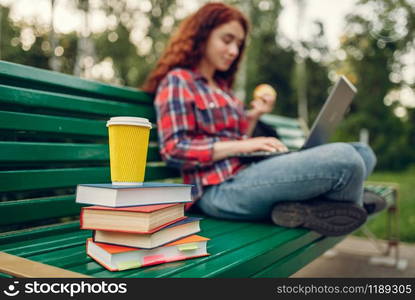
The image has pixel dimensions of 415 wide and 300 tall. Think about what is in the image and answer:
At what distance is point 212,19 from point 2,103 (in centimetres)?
124

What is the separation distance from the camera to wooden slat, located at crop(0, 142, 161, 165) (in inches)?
57.8

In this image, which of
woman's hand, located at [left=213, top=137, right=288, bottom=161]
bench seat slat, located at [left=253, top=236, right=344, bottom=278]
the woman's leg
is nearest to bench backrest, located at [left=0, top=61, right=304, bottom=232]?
woman's hand, located at [left=213, top=137, right=288, bottom=161]

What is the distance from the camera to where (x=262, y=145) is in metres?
1.92

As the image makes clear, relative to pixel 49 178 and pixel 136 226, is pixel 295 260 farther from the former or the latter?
pixel 49 178

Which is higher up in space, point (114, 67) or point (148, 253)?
point (114, 67)

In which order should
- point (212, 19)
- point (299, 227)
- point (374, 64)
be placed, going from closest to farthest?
point (299, 227)
point (212, 19)
point (374, 64)

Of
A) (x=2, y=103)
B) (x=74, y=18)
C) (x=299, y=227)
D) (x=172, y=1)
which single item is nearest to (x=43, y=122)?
(x=2, y=103)

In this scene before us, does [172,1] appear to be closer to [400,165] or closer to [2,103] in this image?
[400,165]

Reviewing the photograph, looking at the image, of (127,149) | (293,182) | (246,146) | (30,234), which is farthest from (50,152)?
(293,182)

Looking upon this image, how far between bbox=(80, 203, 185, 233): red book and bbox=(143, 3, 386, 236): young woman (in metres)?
0.77

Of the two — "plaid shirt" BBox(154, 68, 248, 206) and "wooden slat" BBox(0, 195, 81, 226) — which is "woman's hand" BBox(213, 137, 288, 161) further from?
"wooden slat" BBox(0, 195, 81, 226)

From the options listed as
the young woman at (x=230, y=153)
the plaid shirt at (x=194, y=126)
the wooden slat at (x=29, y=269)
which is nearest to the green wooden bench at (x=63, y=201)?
the wooden slat at (x=29, y=269)

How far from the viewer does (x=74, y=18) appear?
10.7m

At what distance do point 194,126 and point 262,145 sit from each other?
0.37 m
